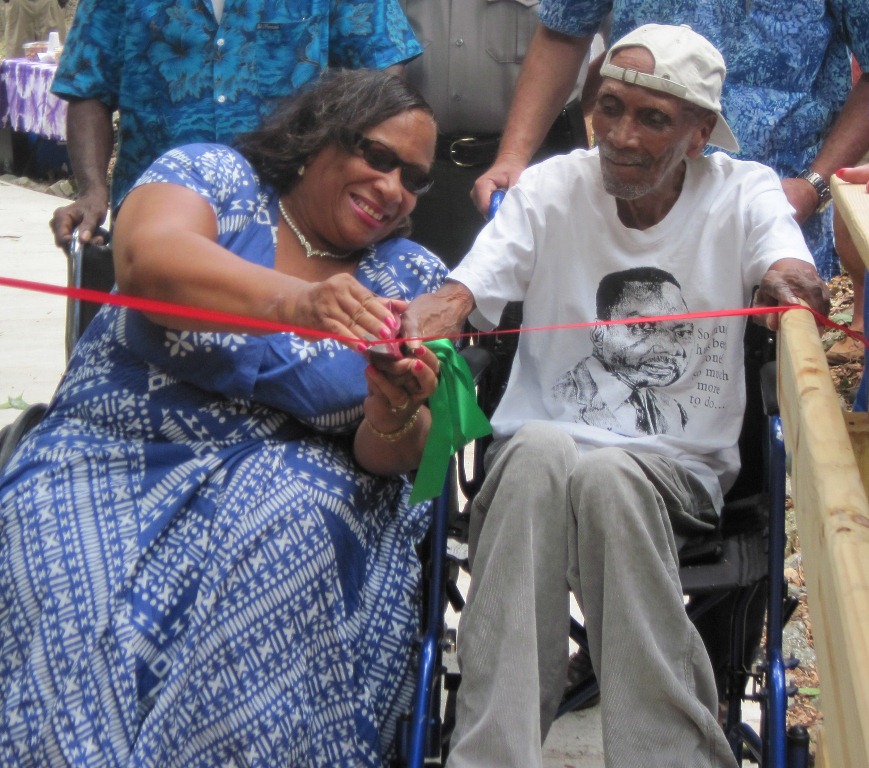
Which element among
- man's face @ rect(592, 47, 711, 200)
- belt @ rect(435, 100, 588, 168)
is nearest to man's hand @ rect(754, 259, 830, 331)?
Result: man's face @ rect(592, 47, 711, 200)

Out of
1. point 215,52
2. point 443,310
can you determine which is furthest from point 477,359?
point 215,52

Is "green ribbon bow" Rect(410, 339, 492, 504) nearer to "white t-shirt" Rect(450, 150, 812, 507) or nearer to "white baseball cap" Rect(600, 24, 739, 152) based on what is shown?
"white t-shirt" Rect(450, 150, 812, 507)

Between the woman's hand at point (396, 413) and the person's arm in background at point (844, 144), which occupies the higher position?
the person's arm in background at point (844, 144)

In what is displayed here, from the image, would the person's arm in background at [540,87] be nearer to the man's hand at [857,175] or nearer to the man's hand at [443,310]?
the man's hand at [443,310]

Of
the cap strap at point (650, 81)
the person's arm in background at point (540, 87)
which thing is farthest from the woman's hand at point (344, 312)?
the person's arm in background at point (540, 87)

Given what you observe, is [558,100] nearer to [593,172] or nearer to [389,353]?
[593,172]

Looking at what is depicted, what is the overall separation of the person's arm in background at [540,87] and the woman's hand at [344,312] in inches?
51.6

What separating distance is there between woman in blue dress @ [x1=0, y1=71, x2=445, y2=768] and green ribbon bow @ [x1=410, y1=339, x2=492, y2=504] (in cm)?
5

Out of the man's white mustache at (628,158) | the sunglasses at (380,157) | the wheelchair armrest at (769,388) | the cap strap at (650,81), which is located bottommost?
the wheelchair armrest at (769,388)

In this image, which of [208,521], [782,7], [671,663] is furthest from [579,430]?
[782,7]

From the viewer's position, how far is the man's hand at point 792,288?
2270 mm

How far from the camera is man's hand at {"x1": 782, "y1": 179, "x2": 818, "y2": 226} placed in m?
2.89

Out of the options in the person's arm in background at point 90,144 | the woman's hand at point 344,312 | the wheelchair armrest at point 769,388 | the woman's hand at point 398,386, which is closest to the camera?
the woman's hand at point 344,312

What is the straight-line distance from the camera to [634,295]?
2.58 m
